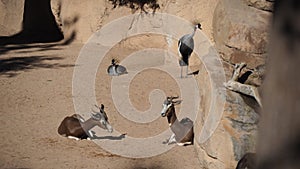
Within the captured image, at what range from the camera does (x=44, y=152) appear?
25.9ft

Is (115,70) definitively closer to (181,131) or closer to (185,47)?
(185,47)

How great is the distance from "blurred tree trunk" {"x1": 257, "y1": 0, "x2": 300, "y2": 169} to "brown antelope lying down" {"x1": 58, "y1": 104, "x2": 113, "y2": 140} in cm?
709

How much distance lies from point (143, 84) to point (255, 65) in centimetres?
440

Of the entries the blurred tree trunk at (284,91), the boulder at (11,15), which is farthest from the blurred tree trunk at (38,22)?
the blurred tree trunk at (284,91)

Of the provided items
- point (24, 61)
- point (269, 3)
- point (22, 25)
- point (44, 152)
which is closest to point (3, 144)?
point (44, 152)

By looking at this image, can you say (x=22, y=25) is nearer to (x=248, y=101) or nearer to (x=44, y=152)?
(x=44, y=152)

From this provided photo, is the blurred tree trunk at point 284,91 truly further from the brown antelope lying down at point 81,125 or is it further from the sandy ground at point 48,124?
the brown antelope lying down at point 81,125

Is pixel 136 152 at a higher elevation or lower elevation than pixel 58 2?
lower

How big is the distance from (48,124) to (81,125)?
0.73 meters

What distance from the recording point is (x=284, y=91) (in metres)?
1.41

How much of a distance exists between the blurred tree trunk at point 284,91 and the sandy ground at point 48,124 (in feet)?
20.4

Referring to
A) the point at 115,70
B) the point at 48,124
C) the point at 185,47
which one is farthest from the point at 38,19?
the point at 48,124

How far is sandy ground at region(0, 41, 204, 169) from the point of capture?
766cm

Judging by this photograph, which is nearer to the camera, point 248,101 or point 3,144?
point 248,101
